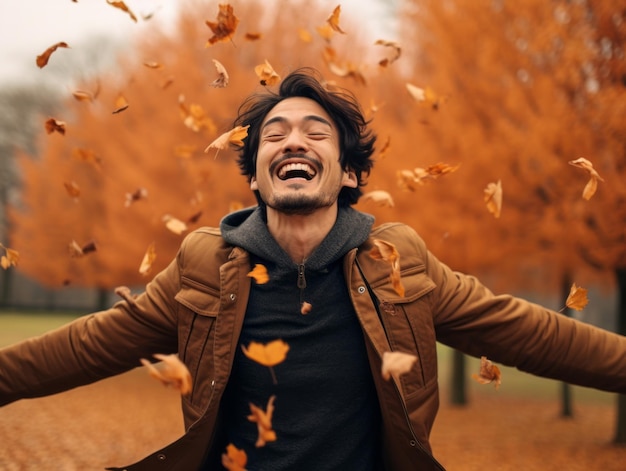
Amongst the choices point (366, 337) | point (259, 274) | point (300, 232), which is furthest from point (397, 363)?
point (300, 232)

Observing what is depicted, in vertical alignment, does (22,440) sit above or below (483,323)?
below

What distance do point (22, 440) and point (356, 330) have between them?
7.00 m

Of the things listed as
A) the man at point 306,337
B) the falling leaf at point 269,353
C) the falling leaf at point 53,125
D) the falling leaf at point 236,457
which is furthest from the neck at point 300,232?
the falling leaf at point 53,125

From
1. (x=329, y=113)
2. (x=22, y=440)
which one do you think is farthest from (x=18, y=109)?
(x=329, y=113)

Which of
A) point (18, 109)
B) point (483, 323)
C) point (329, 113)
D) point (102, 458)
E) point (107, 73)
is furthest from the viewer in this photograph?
point (18, 109)

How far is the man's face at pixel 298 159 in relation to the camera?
2668mm

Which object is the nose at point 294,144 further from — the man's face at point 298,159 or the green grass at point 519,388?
the green grass at point 519,388

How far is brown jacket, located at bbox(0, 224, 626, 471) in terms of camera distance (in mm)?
2465

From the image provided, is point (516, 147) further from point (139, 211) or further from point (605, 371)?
point (139, 211)

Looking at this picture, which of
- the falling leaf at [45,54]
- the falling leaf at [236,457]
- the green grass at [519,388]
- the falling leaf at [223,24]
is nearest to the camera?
the falling leaf at [236,457]

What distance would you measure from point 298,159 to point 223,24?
94cm

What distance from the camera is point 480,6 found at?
8070 mm

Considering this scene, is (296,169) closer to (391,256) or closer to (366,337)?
(391,256)

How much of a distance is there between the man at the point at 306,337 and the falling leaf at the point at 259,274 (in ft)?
0.09
